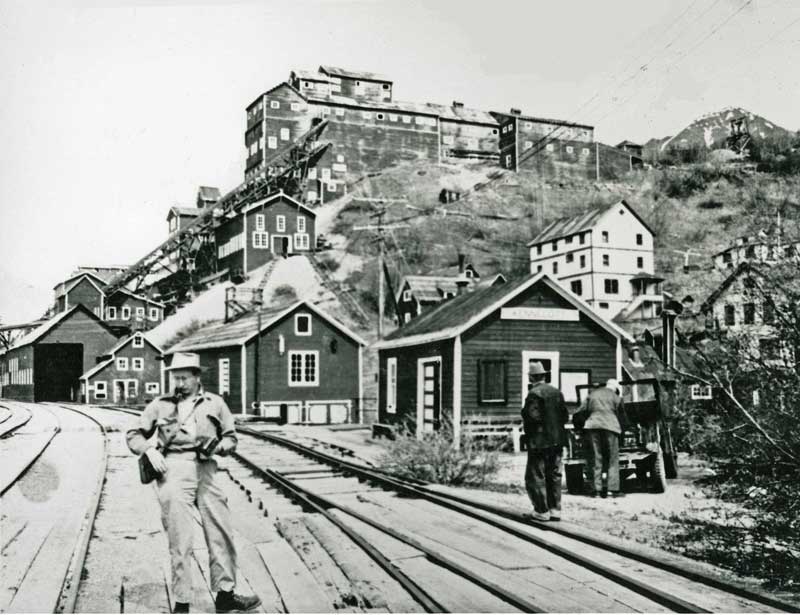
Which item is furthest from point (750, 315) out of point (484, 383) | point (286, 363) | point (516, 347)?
point (286, 363)

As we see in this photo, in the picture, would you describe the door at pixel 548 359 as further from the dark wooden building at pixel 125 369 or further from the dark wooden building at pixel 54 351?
the dark wooden building at pixel 54 351

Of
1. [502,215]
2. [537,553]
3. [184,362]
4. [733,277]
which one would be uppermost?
[502,215]

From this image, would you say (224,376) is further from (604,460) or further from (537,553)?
(537,553)

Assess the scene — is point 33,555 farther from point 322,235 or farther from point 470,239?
point 470,239

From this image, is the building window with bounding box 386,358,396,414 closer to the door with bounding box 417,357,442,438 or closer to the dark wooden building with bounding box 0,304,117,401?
the door with bounding box 417,357,442,438

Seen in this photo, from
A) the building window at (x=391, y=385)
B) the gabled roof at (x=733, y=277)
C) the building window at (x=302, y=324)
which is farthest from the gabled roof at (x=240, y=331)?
the gabled roof at (x=733, y=277)

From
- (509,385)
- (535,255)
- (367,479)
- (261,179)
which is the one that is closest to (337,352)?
(509,385)

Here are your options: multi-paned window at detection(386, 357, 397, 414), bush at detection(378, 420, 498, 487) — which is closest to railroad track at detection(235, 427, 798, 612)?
bush at detection(378, 420, 498, 487)
